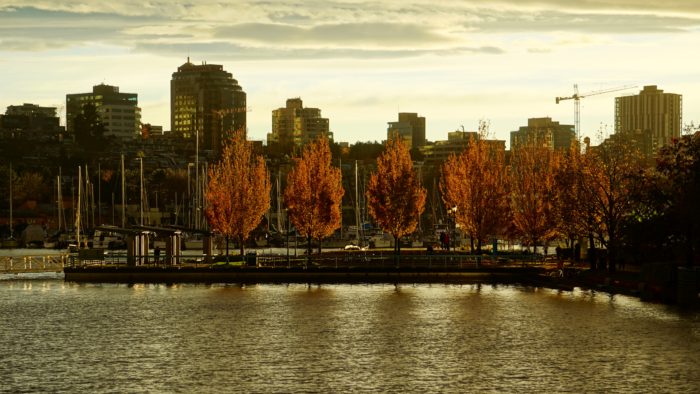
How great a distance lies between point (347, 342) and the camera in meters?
50.4

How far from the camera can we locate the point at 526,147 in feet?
398

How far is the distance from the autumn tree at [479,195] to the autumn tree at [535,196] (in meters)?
2.43

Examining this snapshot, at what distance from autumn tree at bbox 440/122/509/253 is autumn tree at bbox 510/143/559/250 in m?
2.43

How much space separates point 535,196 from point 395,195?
1335 centimetres

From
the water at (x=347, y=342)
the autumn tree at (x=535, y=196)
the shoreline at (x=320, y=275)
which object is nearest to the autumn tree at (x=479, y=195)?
the autumn tree at (x=535, y=196)

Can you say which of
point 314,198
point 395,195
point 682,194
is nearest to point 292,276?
point 314,198

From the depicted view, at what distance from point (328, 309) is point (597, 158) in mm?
37318

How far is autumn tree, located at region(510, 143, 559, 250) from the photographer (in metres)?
101

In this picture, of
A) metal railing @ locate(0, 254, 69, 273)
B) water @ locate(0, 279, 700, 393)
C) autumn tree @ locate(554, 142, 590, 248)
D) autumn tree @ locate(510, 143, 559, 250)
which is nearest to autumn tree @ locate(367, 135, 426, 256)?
autumn tree @ locate(510, 143, 559, 250)

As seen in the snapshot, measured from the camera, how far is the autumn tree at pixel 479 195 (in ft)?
332

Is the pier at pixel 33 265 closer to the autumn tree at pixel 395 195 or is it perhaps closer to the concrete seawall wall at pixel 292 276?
the concrete seawall wall at pixel 292 276

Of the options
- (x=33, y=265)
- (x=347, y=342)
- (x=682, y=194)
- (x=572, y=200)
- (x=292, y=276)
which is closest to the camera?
(x=347, y=342)

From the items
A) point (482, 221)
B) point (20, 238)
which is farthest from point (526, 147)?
point (20, 238)

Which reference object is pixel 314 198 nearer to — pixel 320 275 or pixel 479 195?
pixel 479 195
